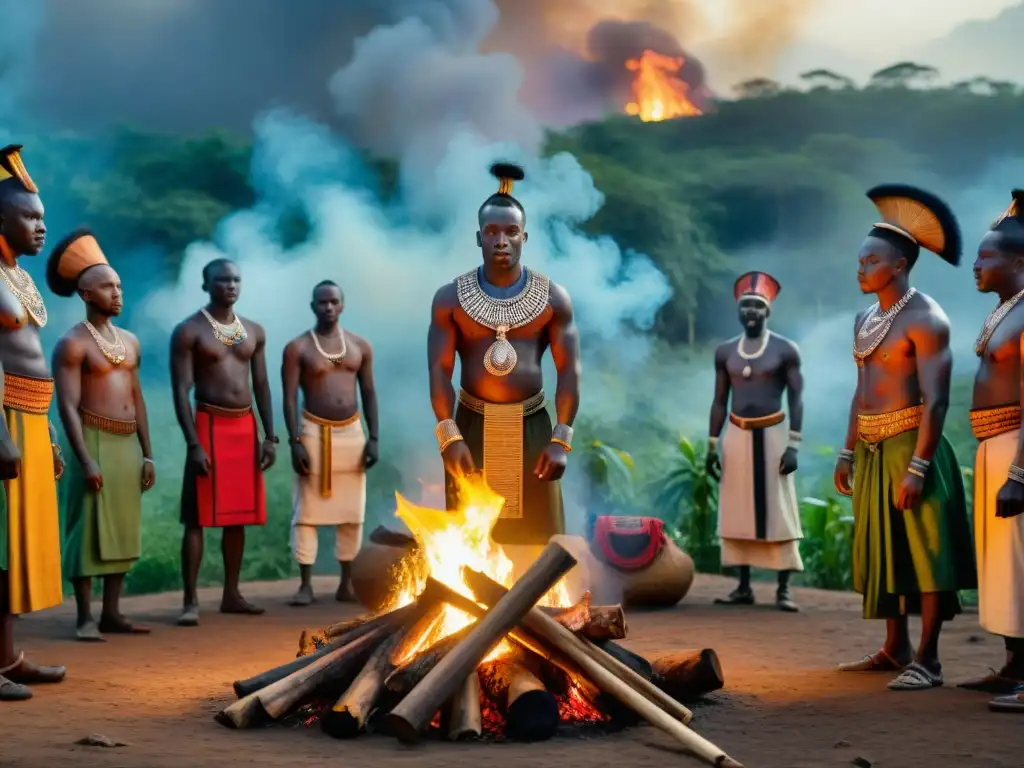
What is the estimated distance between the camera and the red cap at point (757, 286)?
880 centimetres

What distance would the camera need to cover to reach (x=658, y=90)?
48.5 ft

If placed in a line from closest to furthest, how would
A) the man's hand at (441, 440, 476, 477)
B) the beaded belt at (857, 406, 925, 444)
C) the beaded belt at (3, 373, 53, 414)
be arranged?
the man's hand at (441, 440, 476, 477) < the beaded belt at (3, 373, 53, 414) < the beaded belt at (857, 406, 925, 444)

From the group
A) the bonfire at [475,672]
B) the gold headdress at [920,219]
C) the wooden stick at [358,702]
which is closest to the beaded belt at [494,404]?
the bonfire at [475,672]

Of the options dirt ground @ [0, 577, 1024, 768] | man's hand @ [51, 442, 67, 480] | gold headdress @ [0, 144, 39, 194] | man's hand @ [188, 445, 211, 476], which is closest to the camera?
dirt ground @ [0, 577, 1024, 768]

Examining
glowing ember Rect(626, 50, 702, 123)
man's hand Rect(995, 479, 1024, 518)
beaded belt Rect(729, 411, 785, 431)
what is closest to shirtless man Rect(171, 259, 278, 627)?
beaded belt Rect(729, 411, 785, 431)

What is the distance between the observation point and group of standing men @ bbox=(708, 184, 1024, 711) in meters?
5.24

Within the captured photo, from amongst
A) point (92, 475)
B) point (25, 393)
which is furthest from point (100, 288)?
point (25, 393)

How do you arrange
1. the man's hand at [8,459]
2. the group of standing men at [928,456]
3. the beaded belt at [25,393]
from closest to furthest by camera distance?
the man's hand at [8,459] → the group of standing men at [928,456] → the beaded belt at [25,393]

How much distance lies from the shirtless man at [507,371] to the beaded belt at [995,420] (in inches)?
67.8

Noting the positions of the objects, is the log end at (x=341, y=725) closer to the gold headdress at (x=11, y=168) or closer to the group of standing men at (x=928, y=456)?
the group of standing men at (x=928, y=456)

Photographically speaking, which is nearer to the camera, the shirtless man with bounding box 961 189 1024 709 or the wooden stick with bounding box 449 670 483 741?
the wooden stick with bounding box 449 670 483 741

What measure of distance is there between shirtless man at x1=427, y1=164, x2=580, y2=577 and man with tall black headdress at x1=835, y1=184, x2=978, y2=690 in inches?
55.2

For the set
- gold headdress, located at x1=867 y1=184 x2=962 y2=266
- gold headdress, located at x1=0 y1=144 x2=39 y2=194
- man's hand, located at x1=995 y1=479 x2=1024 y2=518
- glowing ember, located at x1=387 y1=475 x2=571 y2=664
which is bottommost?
glowing ember, located at x1=387 y1=475 x2=571 y2=664

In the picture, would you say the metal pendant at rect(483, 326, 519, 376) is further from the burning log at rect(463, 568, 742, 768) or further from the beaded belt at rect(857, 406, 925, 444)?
the beaded belt at rect(857, 406, 925, 444)
